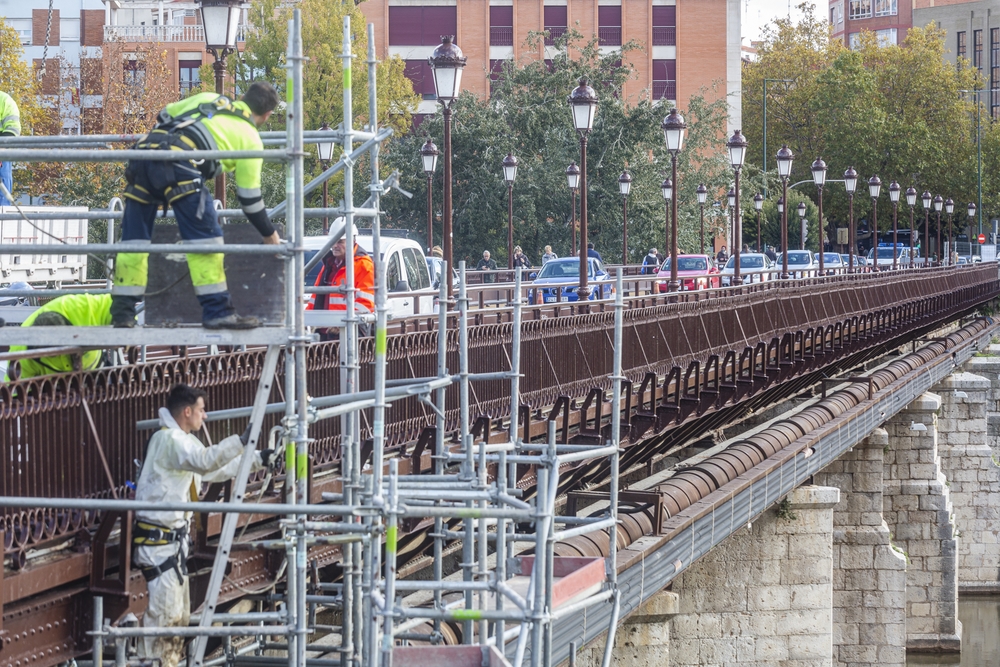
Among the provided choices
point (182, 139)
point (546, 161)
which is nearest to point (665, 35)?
point (546, 161)

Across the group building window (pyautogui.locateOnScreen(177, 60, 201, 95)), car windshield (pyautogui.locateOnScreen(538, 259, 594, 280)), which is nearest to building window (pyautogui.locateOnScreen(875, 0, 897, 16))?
building window (pyautogui.locateOnScreen(177, 60, 201, 95))

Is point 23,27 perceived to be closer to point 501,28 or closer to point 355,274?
point 501,28

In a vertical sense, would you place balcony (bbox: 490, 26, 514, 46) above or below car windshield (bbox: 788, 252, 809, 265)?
above

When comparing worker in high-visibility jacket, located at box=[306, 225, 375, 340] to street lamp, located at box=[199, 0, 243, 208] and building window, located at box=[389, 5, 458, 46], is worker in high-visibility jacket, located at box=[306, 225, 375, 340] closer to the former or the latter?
street lamp, located at box=[199, 0, 243, 208]

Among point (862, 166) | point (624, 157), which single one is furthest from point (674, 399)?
point (862, 166)

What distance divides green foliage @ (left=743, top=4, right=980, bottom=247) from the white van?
7781 cm

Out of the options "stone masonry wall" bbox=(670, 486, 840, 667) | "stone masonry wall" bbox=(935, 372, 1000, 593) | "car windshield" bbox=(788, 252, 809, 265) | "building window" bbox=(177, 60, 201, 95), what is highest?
"building window" bbox=(177, 60, 201, 95)

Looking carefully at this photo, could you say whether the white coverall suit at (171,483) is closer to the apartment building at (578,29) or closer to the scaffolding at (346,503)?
the scaffolding at (346,503)

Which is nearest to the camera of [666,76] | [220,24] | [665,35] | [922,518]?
[220,24]

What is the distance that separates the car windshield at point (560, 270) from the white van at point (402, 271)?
16146 millimetres

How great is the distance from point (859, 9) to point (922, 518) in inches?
4544

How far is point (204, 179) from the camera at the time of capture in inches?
291

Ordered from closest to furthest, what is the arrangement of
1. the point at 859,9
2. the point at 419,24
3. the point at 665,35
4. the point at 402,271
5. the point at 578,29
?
the point at 402,271 → the point at 578,29 → the point at 419,24 → the point at 665,35 → the point at 859,9

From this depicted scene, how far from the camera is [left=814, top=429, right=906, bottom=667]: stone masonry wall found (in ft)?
103
